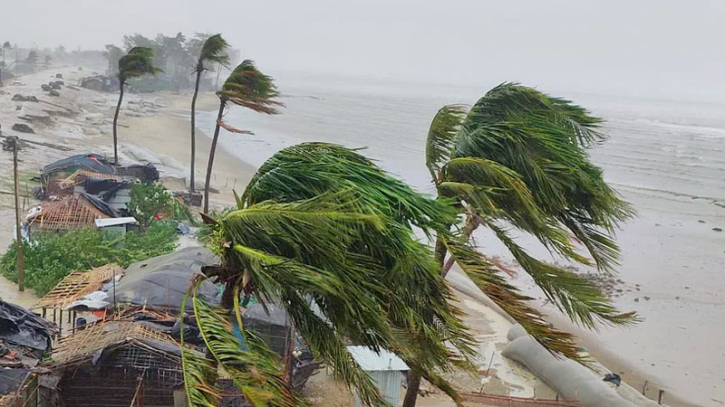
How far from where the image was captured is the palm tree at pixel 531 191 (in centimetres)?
450

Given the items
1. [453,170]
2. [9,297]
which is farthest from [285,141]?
[453,170]

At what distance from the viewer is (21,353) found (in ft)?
28.6

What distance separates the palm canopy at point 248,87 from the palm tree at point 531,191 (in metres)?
11.5

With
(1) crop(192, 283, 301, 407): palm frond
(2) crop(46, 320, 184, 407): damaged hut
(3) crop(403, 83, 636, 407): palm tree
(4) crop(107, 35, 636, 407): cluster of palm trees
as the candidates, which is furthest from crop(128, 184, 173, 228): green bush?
(1) crop(192, 283, 301, 407): palm frond

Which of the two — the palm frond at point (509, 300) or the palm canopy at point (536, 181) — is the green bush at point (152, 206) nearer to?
the palm canopy at point (536, 181)

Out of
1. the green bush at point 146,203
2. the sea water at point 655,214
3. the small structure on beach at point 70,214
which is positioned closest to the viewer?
the sea water at point 655,214

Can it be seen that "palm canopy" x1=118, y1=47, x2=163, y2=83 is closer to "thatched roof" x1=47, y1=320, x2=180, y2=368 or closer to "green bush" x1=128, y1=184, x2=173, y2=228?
"green bush" x1=128, y1=184, x2=173, y2=228

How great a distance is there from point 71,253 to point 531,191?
10941mm

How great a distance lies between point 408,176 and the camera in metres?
34.4

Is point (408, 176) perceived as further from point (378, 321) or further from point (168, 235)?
point (378, 321)

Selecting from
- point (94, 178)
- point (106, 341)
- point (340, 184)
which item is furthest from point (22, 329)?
point (94, 178)

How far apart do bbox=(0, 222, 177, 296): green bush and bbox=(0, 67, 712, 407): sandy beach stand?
16.2 inches

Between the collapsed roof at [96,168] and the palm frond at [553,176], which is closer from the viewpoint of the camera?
the palm frond at [553,176]

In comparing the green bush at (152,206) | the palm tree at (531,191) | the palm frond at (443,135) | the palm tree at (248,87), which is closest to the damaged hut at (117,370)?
the palm tree at (531,191)
